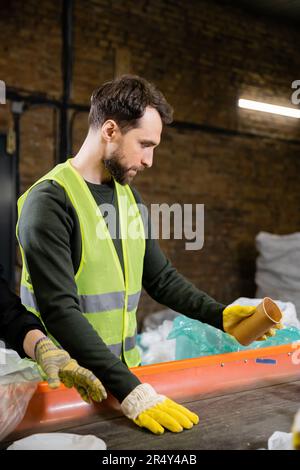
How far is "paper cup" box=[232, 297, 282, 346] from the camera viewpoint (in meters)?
1.86

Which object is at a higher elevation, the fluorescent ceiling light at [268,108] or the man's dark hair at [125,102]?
the fluorescent ceiling light at [268,108]

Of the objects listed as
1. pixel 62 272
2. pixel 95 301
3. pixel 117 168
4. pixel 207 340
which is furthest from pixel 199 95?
pixel 62 272

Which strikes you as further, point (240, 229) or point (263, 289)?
point (240, 229)

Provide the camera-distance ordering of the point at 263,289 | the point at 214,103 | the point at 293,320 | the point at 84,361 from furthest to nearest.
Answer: the point at 214,103 < the point at 263,289 < the point at 293,320 < the point at 84,361

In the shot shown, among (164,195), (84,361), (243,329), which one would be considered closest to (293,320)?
(243,329)

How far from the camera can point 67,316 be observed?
1.66 m

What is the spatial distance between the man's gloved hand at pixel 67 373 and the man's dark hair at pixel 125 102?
2.89ft

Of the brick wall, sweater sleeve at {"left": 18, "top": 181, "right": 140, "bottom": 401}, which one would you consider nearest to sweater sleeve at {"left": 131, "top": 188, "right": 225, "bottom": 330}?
sweater sleeve at {"left": 18, "top": 181, "right": 140, "bottom": 401}

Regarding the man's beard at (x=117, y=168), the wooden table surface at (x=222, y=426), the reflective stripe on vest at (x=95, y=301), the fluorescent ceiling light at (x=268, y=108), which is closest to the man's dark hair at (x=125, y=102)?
the man's beard at (x=117, y=168)

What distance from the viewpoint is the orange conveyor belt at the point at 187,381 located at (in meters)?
1.52

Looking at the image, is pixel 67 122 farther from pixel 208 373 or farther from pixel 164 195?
pixel 208 373

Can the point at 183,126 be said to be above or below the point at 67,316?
above

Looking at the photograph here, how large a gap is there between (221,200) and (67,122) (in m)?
2.05

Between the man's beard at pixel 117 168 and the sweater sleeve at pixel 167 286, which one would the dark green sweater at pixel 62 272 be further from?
the sweater sleeve at pixel 167 286
